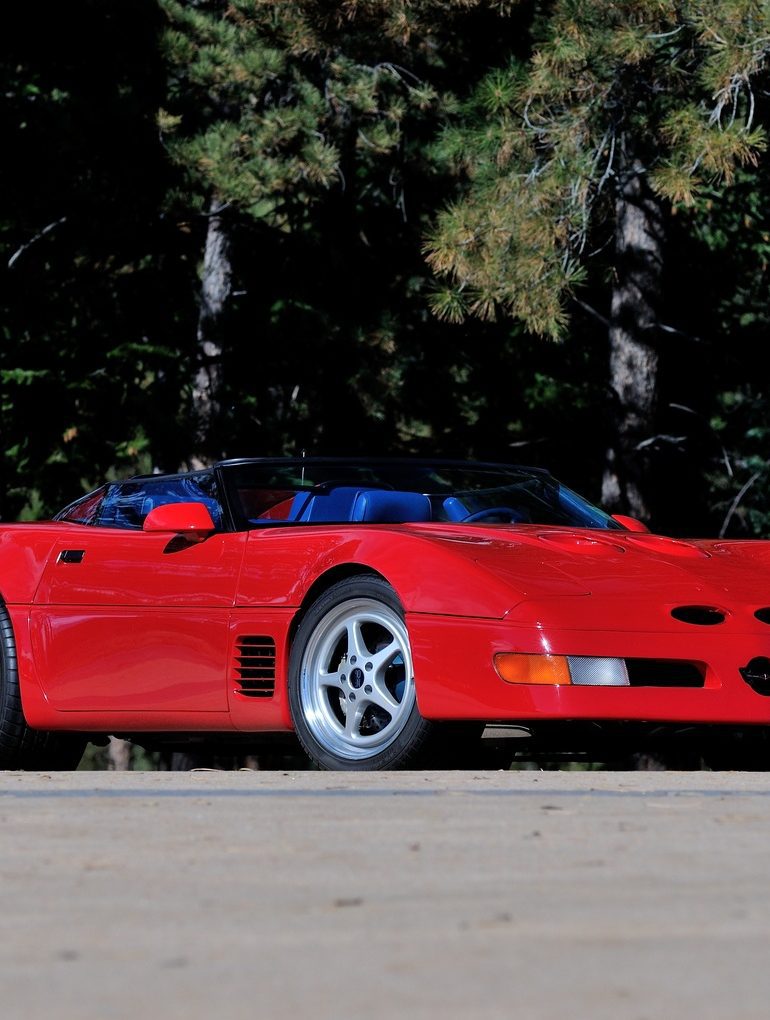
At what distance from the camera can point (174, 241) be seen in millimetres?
23125

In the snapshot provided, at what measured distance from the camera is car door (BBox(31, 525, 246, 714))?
7258 mm

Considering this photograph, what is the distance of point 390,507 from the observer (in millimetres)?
7602

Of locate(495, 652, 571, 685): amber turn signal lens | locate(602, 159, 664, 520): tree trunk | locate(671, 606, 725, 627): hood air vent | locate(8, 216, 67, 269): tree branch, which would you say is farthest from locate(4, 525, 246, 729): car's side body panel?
locate(8, 216, 67, 269): tree branch

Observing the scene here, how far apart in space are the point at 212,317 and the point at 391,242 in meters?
2.24

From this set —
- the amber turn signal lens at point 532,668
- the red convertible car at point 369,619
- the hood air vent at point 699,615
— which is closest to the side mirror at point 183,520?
the red convertible car at point 369,619

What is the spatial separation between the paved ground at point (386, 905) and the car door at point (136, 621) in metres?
1.74

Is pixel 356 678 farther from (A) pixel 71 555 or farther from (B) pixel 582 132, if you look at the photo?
(B) pixel 582 132

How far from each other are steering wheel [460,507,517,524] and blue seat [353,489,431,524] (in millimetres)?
178

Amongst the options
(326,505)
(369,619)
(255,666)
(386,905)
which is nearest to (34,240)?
(326,505)

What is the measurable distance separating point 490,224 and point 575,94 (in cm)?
126

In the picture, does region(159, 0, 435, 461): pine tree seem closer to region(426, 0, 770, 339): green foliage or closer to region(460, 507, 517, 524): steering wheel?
region(426, 0, 770, 339): green foliage

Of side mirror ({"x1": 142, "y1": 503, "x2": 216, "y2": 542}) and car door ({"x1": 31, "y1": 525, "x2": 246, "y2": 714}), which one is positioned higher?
side mirror ({"x1": 142, "y1": 503, "x2": 216, "y2": 542})

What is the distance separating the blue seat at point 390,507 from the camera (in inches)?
298

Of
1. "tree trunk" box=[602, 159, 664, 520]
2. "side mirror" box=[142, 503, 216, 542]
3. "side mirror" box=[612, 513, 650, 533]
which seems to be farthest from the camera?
"tree trunk" box=[602, 159, 664, 520]
